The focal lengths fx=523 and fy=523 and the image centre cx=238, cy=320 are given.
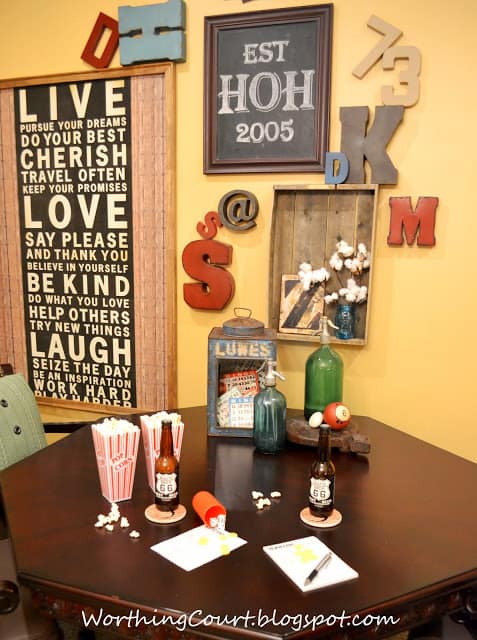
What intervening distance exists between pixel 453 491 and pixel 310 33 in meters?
1.71

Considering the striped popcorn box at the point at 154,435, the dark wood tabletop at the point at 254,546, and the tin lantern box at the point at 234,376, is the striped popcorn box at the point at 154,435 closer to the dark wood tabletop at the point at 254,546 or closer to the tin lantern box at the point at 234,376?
the dark wood tabletop at the point at 254,546

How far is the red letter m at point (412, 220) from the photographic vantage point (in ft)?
6.44

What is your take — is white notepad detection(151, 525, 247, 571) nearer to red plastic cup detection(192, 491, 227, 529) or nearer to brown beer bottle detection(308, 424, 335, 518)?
red plastic cup detection(192, 491, 227, 529)

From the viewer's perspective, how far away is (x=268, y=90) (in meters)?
2.09

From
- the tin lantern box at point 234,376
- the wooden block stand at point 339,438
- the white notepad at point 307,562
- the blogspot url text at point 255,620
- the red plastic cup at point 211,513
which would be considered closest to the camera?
the blogspot url text at point 255,620

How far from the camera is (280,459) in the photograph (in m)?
1.64

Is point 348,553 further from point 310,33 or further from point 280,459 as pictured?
point 310,33

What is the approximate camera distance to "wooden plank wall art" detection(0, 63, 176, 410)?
2287 millimetres

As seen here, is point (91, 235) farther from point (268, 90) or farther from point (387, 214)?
point (387, 214)

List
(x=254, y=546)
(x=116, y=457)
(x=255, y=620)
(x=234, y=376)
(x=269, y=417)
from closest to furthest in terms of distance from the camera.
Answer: (x=255, y=620)
(x=254, y=546)
(x=116, y=457)
(x=269, y=417)
(x=234, y=376)

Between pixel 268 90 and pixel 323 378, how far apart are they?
1.16 m

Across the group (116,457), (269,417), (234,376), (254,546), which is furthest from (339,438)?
(116,457)

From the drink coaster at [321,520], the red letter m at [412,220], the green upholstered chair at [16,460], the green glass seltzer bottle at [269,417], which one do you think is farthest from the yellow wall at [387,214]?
the drink coaster at [321,520]

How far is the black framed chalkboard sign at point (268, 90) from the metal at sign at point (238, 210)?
4.2 inches
